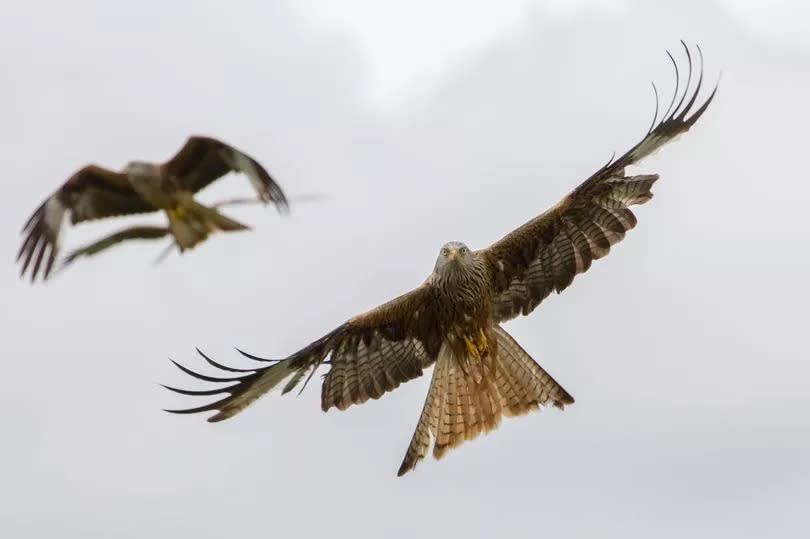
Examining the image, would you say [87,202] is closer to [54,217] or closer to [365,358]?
[54,217]

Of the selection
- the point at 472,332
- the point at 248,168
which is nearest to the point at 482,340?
the point at 472,332

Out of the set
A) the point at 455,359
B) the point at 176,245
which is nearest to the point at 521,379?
the point at 455,359

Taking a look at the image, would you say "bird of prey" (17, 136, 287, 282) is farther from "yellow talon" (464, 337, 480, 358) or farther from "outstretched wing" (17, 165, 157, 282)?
"yellow talon" (464, 337, 480, 358)

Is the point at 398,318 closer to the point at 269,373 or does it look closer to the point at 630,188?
the point at 269,373

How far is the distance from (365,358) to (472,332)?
1.14 meters

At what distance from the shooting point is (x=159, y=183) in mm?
13133

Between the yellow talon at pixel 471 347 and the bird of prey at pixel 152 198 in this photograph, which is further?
the yellow talon at pixel 471 347

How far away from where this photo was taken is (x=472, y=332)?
1614 centimetres

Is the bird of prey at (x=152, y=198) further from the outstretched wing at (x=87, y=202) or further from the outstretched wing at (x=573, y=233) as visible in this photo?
the outstretched wing at (x=573, y=233)

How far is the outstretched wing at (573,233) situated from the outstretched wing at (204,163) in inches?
143

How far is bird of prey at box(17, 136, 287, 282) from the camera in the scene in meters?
12.9

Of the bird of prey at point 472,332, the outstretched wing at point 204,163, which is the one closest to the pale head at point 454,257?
the bird of prey at point 472,332

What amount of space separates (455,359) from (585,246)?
162cm

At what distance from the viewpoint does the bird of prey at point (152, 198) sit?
12.9 metres
